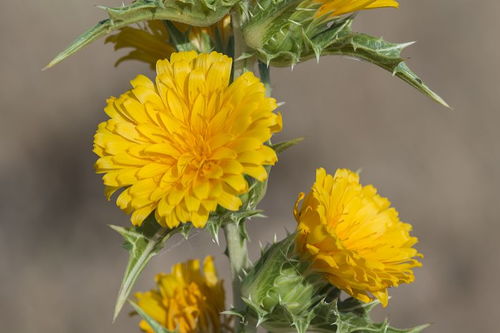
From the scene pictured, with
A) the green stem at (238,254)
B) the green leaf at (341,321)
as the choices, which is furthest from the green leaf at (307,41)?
the green leaf at (341,321)

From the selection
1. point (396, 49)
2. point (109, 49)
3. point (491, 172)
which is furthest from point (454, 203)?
point (396, 49)

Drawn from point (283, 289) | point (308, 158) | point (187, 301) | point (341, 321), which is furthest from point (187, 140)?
point (308, 158)

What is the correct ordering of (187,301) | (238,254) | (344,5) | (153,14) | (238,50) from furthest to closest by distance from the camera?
1. (187,301)
2. (238,254)
3. (238,50)
4. (344,5)
5. (153,14)

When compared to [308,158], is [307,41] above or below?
above

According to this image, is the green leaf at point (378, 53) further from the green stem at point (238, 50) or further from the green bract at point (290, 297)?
the green bract at point (290, 297)

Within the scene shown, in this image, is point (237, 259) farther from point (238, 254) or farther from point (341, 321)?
point (341, 321)

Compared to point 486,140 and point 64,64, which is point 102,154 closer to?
point 64,64
